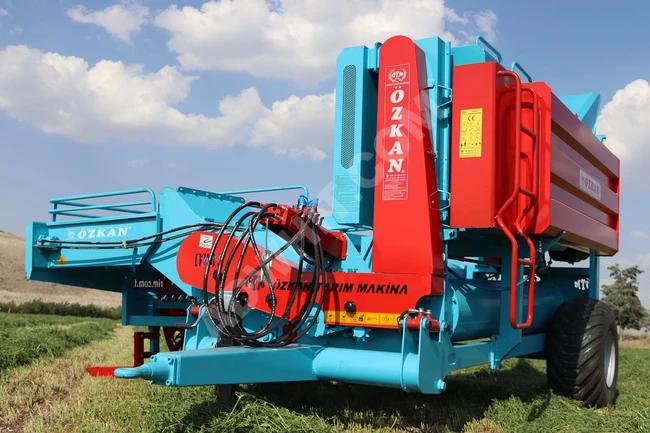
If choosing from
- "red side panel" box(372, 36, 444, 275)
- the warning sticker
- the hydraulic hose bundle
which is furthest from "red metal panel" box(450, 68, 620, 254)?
the warning sticker

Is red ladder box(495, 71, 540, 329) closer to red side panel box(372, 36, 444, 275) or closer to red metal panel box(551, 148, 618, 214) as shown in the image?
red metal panel box(551, 148, 618, 214)

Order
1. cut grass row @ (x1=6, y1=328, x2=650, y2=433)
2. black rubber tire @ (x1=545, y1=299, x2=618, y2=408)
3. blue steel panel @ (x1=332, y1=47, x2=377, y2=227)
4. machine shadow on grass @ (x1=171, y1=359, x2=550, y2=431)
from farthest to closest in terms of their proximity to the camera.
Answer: black rubber tire @ (x1=545, y1=299, x2=618, y2=408) → blue steel panel @ (x1=332, y1=47, x2=377, y2=227) → machine shadow on grass @ (x1=171, y1=359, x2=550, y2=431) → cut grass row @ (x1=6, y1=328, x2=650, y2=433)

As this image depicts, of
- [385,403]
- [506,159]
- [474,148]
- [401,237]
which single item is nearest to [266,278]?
[401,237]

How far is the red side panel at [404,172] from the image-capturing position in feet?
14.3

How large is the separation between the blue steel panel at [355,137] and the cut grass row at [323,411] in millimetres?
1456

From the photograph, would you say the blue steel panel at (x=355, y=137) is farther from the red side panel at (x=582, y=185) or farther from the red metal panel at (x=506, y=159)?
the red side panel at (x=582, y=185)


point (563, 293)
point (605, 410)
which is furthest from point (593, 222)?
point (605, 410)

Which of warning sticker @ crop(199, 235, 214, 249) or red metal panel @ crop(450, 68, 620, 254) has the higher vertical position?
red metal panel @ crop(450, 68, 620, 254)

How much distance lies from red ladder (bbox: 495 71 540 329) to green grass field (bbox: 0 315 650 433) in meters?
0.92

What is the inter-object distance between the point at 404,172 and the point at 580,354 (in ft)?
8.05

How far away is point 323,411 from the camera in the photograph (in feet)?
15.9

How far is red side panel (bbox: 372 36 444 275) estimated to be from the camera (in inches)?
171

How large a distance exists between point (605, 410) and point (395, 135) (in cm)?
305

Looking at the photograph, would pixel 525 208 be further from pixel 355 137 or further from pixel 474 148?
pixel 355 137
